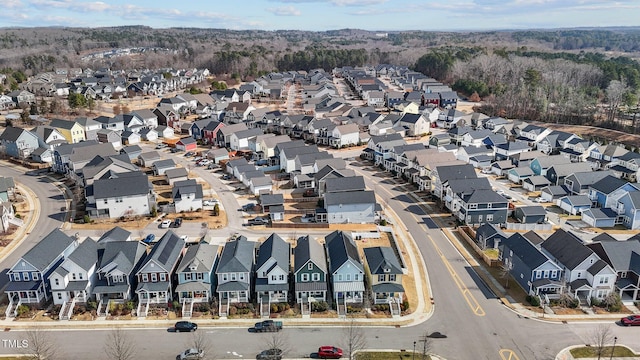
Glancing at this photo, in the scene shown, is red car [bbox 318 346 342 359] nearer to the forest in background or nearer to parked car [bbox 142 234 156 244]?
parked car [bbox 142 234 156 244]

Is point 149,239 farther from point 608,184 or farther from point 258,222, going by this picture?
point 608,184

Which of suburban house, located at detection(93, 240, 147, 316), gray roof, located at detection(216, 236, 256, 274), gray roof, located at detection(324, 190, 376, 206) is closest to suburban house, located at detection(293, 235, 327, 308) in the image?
gray roof, located at detection(216, 236, 256, 274)

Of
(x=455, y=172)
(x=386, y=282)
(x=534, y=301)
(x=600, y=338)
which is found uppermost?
(x=455, y=172)

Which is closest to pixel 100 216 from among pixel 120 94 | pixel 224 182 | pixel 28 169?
pixel 224 182

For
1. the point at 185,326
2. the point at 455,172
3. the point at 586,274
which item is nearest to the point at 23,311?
the point at 185,326

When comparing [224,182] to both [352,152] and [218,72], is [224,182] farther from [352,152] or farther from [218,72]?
[218,72]

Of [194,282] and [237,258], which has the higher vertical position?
[237,258]

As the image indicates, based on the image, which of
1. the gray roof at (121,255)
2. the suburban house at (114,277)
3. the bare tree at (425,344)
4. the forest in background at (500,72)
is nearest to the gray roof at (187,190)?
the gray roof at (121,255)
